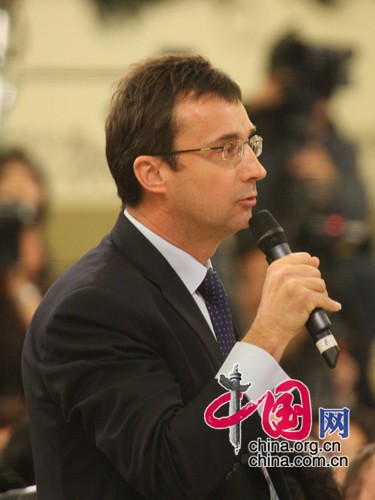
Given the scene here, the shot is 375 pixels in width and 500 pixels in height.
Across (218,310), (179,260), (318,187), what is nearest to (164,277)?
(179,260)

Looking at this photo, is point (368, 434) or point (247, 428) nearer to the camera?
point (247, 428)

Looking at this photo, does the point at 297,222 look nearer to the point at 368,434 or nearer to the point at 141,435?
the point at 368,434

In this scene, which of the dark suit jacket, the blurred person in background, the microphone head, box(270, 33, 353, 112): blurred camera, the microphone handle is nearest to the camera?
the dark suit jacket

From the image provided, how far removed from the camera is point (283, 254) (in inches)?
65.2

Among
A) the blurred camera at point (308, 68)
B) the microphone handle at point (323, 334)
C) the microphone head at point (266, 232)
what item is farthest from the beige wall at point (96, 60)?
the microphone handle at point (323, 334)

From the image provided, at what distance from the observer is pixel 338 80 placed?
3602mm

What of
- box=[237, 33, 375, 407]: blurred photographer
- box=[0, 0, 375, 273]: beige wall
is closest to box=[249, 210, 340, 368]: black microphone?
box=[237, 33, 375, 407]: blurred photographer

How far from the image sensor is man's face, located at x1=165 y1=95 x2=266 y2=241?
1704mm

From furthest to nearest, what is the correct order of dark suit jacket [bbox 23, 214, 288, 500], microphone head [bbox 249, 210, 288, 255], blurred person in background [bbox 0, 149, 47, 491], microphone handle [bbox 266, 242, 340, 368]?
blurred person in background [bbox 0, 149, 47, 491]
microphone head [bbox 249, 210, 288, 255]
microphone handle [bbox 266, 242, 340, 368]
dark suit jacket [bbox 23, 214, 288, 500]

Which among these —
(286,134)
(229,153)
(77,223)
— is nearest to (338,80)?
(286,134)

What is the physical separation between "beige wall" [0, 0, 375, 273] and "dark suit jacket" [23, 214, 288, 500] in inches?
72.9

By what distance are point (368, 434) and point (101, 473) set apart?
1888 mm

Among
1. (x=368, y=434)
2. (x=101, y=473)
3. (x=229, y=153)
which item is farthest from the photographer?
(x=368, y=434)

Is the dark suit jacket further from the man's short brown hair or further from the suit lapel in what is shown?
the man's short brown hair
